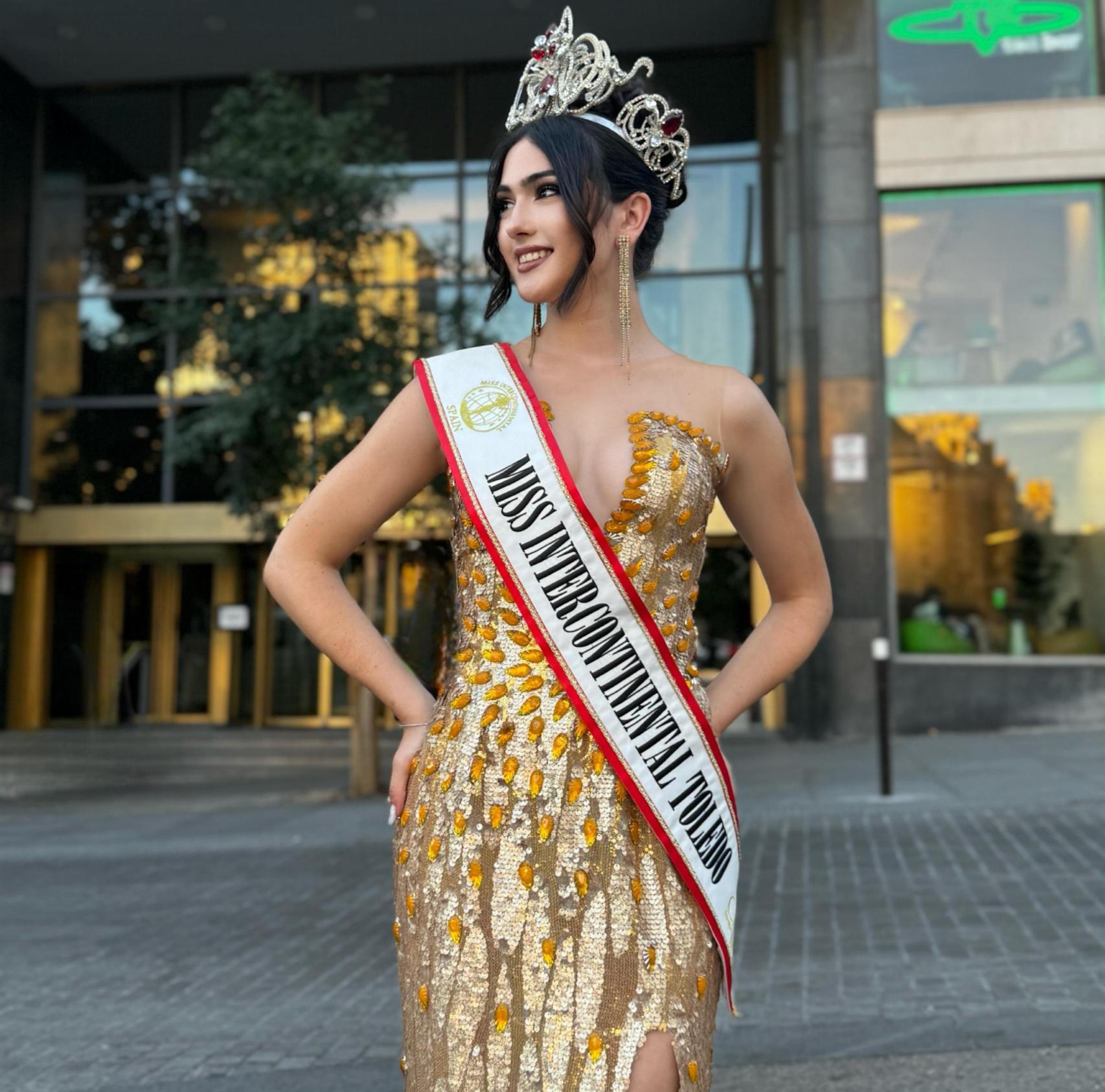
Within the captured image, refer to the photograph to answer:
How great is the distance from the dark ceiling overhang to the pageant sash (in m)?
15.6

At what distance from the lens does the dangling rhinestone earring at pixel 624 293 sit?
200 centimetres

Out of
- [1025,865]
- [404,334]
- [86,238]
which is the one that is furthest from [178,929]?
[86,238]

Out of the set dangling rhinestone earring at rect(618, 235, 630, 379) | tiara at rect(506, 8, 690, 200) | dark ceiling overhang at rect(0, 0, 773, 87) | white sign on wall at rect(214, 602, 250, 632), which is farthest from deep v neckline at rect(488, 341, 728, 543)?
white sign on wall at rect(214, 602, 250, 632)

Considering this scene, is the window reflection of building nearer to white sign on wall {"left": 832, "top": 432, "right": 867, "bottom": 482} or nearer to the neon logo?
white sign on wall {"left": 832, "top": 432, "right": 867, "bottom": 482}

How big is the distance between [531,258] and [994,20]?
46.6 ft

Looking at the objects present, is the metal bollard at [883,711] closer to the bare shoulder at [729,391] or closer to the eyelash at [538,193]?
the bare shoulder at [729,391]

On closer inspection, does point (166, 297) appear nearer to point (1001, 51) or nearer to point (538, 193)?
point (1001, 51)

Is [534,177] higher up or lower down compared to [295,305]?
→ lower down

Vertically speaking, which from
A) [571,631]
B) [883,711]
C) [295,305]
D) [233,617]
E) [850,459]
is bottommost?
[883,711]

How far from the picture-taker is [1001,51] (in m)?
14.4

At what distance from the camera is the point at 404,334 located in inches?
461

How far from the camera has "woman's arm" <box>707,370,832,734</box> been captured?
201 cm

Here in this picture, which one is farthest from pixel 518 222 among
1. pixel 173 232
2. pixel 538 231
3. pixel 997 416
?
pixel 173 232

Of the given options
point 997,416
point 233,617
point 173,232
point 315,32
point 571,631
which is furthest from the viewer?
point 233,617
